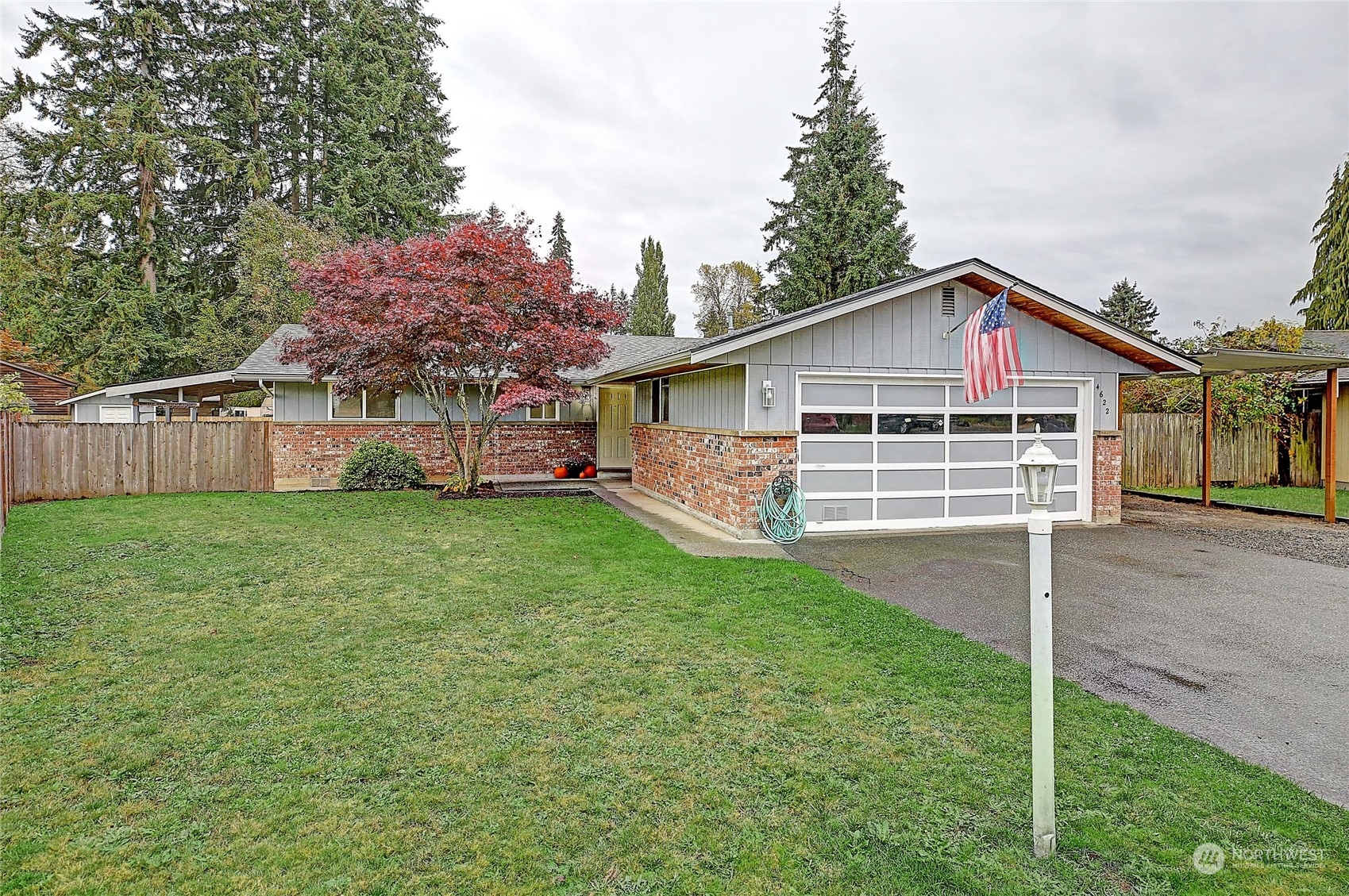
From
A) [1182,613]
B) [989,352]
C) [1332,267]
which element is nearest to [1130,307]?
[1332,267]

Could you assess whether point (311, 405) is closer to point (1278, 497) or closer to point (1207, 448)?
point (1207, 448)

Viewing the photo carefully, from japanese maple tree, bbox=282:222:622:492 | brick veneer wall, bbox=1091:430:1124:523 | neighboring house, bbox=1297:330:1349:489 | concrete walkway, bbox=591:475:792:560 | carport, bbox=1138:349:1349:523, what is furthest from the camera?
neighboring house, bbox=1297:330:1349:489

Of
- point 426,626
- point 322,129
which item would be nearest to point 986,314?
point 426,626

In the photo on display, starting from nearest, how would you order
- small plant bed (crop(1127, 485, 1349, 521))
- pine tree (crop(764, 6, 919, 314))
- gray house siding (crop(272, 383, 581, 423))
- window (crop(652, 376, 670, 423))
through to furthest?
small plant bed (crop(1127, 485, 1349, 521))
window (crop(652, 376, 670, 423))
gray house siding (crop(272, 383, 581, 423))
pine tree (crop(764, 6, 919, 314))

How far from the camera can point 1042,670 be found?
2.47 m

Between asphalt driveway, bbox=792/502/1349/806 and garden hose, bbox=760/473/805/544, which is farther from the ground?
garden hose, bbox=760/473/805/544

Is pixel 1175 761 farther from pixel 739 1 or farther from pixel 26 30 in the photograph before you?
pixel 26 30

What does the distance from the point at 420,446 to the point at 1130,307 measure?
36.2 meters

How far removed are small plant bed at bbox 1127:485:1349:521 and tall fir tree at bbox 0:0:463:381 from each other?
2639 cm

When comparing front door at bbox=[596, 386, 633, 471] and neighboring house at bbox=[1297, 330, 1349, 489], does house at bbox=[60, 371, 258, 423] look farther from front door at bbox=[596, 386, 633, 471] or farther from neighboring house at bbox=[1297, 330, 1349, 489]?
neighboring house at bbox=[1297, 330, 1349, 489]

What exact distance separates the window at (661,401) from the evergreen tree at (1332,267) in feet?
96.9

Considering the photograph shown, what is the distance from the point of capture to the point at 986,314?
23.5ft

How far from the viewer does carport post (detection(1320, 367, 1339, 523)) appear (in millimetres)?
10187

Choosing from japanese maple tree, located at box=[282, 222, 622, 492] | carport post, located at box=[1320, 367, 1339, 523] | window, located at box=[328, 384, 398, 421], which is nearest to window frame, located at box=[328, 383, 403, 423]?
window, located at box=[328, 384, 398, 421]
